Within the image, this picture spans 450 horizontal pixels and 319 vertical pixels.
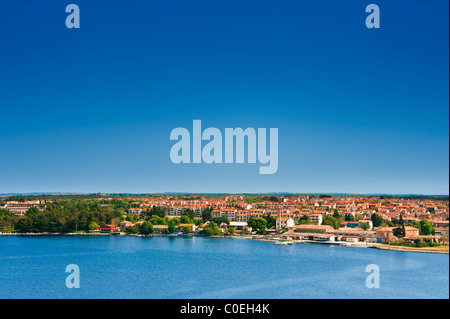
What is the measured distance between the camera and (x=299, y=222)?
43.2 ft

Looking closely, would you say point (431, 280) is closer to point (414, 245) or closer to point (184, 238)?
point (414, 245)

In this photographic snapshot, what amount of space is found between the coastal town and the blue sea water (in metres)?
1.24

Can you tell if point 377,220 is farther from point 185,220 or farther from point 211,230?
point 185,220

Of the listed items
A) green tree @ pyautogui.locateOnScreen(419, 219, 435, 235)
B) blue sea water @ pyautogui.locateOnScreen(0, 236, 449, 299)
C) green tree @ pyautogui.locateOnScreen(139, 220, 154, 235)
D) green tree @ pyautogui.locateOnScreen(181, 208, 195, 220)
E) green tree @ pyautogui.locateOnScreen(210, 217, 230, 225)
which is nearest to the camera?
blue sea water @ pyautogui.locateOnScreen(0, 236, 449, 299)

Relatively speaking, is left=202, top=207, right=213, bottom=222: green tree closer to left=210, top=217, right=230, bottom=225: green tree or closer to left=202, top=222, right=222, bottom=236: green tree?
left=210, top=217, right=230, bottom=225: green tree

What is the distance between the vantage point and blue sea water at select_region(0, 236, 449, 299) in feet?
16.9

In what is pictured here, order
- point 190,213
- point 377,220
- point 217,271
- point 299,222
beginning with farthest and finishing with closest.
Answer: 1. point 190,213
2. point 299,222
3. point 377,220
4. point 217,271

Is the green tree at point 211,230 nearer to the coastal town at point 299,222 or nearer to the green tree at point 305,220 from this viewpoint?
the coastal town at point 299,222

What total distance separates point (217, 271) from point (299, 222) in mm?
7136

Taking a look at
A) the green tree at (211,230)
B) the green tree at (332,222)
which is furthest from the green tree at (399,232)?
the green tree at (211,230)

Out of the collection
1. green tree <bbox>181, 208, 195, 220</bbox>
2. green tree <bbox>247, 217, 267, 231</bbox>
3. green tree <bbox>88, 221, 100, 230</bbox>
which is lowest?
green tree <bbox>88, 221, 100, 230</bbox>

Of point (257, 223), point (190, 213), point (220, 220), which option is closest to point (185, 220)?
point (190, 213)

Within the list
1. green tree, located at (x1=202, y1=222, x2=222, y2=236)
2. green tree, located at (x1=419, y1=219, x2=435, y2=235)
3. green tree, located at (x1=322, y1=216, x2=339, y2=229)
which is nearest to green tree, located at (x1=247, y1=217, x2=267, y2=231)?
green tree, located at (x1=202, y1=222, x2=222, y2=236)
